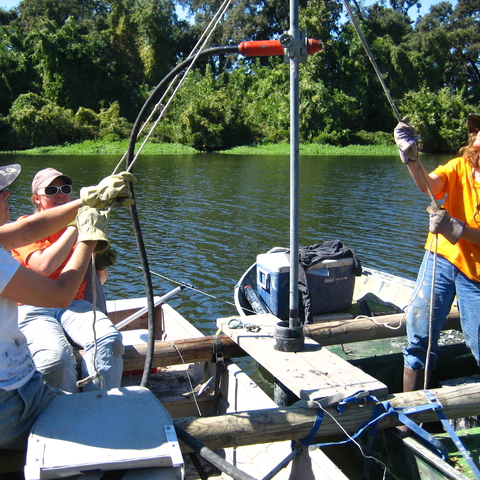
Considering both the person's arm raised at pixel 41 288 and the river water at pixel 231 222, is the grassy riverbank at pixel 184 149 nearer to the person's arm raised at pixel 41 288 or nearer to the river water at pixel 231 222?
the river water at pixel 231 222

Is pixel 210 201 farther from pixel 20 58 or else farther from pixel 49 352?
pixel 20 58

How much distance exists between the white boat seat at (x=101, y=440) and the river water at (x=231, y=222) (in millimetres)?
5092

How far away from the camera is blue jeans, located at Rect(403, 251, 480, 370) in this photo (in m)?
3.43

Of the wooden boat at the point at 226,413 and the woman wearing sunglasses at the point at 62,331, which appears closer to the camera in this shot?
the wooden boat at the point at 226,413

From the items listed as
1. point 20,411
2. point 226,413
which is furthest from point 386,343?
point 20,411

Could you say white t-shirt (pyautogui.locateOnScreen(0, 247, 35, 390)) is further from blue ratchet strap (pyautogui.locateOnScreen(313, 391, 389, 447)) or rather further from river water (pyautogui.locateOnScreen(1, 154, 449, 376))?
river water (pyautogui.locateOnScreen(1, 154, 449, 376))

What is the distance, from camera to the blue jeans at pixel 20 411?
2242 millimetres

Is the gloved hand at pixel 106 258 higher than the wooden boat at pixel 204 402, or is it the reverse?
the gloved hand at pixel 106 258

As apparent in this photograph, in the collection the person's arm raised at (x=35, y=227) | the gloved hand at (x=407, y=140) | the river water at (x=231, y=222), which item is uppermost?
the gloved hand at (x=407, y=140)

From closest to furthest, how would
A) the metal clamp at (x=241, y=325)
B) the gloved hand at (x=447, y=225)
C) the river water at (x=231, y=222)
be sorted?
the gloved hand at (x=447, y=225) < the metal clamp at (x=241, y=325) < the river water at (x=231, y=222)

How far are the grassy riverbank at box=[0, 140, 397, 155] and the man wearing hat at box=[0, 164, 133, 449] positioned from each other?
3672cm

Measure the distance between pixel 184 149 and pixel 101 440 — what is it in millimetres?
39546

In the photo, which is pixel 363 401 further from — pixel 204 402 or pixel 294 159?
pixel 204 402

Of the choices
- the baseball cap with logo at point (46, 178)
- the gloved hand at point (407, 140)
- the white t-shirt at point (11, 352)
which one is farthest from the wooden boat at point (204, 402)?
the gloved hand at point (407, 140)
